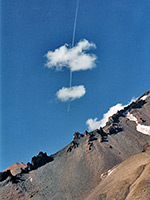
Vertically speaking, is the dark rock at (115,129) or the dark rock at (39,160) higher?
the dark rock at (39,160)

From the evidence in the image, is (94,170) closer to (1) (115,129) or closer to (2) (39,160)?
(2) (39,160)

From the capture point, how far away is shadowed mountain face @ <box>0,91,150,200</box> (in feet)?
135

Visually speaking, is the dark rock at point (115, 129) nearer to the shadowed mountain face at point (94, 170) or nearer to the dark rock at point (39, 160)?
the shadowed mountain face at point (94, 170)

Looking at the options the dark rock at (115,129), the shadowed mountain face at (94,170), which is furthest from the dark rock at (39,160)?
the dark rock at (115,129)

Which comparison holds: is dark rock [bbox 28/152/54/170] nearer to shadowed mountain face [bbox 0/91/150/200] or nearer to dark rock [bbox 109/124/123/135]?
shadowed mountain face [bbox 0/91/150/200]

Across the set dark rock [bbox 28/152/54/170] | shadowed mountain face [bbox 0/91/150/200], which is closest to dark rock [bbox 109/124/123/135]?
shadowed mountain face [bbox 0/91/150/200]

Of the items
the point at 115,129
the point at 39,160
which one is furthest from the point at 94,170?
the point at 115,129

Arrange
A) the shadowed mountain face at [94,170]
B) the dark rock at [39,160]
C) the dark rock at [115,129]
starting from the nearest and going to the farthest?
the shadowed mountain face at [94,170]
the dark rock at [39,160]
the dark rock at [115,129]

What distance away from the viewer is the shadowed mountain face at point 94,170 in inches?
1622

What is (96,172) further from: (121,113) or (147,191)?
(121,113)

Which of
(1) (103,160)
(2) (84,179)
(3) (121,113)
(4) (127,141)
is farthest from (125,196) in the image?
(3) (121,113)

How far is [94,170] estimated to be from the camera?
65812 mm

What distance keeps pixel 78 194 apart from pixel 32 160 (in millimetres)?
40481

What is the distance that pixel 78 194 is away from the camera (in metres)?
55.4
